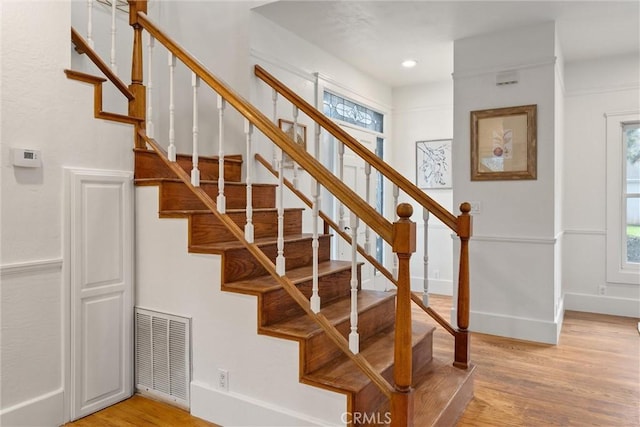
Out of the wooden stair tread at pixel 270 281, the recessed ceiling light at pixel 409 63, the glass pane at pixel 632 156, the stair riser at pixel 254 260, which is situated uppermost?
the recessed ceiling light at pixel 409 63

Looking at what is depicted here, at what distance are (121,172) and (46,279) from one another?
719mm

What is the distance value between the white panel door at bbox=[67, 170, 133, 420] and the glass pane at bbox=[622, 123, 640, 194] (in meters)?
4.81

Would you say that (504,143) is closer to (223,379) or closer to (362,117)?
(362,117)

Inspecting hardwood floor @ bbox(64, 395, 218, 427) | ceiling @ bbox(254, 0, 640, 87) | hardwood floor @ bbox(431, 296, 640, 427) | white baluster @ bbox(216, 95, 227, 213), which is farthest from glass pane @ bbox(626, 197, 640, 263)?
hardwood floor @ bbox(64, 395, 218, 427)

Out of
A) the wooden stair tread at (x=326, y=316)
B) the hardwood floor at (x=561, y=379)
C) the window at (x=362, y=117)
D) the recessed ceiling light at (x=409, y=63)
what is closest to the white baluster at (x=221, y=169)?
the wooden stair tread at (x=326, y=316)

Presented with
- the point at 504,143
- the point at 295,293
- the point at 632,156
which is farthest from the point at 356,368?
the point at 632,156

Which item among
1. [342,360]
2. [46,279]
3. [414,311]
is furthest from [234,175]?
[414,311]

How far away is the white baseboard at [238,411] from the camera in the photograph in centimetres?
201

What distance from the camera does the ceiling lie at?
326 cm

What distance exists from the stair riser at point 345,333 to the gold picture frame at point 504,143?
5.73 ft

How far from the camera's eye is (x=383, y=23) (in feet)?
11.8

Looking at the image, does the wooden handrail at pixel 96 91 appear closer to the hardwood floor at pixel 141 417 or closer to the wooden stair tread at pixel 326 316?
the wooden stair tread at pixel 326 316

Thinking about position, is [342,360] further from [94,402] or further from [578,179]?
[578,179]

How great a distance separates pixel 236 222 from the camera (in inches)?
104
